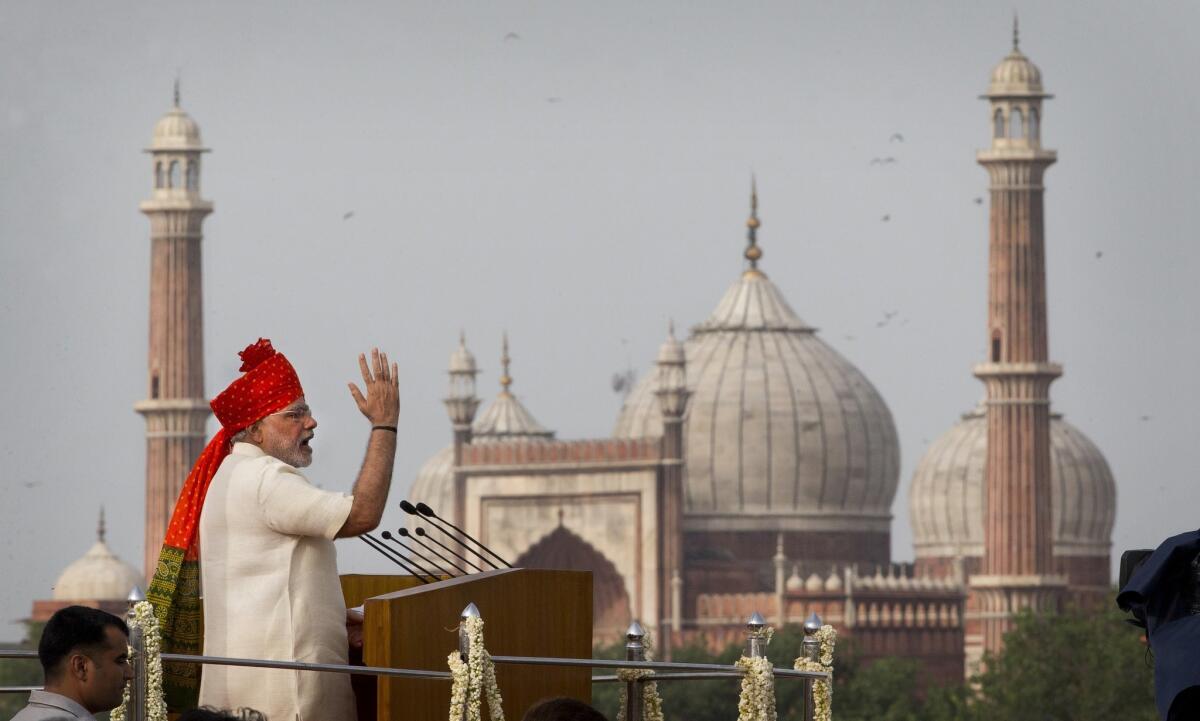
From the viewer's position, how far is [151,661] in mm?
5441

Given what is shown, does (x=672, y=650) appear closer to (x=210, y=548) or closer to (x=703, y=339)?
(x=703, y=339)

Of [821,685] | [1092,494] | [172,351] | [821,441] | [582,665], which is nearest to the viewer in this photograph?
[582,665]

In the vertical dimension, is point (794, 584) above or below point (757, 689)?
below

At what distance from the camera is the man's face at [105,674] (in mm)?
5105

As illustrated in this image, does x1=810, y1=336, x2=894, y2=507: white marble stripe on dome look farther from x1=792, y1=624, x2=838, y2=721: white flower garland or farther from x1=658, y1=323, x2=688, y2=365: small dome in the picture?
x1=792, y1=624, x2=838, y2=721: white flower garland

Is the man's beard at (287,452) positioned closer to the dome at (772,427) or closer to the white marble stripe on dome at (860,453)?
the dome at (772,427)

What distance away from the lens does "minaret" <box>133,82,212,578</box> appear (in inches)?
1953

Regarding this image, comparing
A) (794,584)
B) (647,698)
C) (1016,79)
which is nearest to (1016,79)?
(1016,79)

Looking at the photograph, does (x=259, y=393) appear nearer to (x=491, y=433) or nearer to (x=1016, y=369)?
(x=1016, y=369)

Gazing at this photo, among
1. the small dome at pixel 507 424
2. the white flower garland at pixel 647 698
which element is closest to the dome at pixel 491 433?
the small dome at pixel 507 424

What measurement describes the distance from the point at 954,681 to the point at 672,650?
14.7 feet

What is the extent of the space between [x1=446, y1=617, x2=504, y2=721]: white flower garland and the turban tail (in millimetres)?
673

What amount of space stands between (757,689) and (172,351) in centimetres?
4450

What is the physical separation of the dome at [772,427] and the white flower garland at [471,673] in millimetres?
48839
